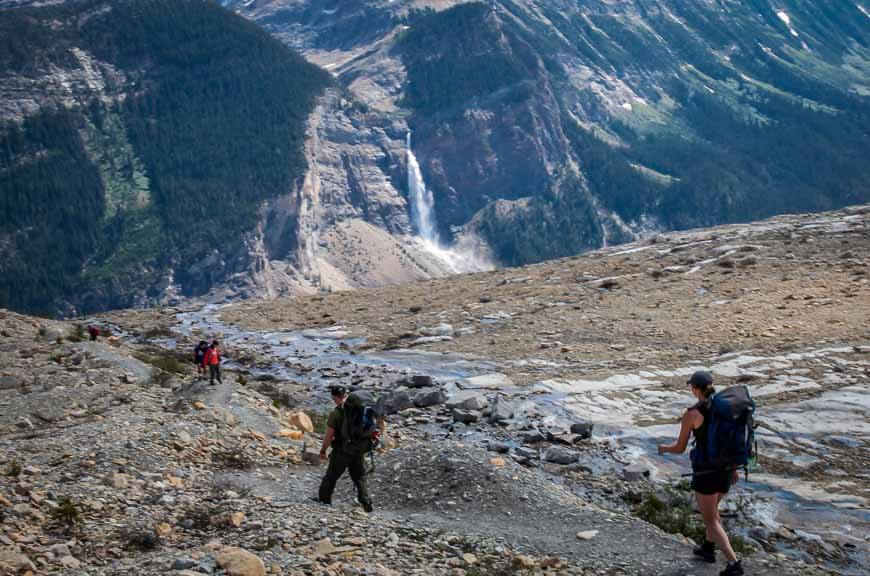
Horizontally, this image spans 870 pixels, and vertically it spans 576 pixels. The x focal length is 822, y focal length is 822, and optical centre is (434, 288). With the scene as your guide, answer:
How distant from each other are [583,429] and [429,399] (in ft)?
17.6

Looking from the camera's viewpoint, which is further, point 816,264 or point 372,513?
point 816,264

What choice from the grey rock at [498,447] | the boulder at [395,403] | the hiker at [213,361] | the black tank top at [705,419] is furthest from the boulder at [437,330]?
the black tank top at [705,419]

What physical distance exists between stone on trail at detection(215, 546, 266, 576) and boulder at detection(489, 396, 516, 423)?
1234 centimetres

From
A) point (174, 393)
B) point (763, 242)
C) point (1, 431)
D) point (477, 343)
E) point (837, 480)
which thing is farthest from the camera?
point (763, 242)

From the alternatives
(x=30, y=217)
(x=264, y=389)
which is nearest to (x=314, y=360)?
(x=264, y=389)

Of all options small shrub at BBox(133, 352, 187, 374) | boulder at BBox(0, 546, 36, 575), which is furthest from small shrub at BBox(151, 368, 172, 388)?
boulder at BBox(0, 546, 36, 575)

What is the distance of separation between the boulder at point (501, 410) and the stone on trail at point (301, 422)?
493 cm

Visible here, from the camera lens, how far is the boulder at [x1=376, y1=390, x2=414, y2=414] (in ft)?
79.9

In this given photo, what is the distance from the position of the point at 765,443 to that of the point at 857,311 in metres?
12.8

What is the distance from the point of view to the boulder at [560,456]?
19000 millimetres

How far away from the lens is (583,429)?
830 inches

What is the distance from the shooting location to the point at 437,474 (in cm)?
1564

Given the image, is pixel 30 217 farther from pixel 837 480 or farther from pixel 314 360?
pixel 837 480

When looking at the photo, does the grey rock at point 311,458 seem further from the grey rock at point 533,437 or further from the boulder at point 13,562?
the boulder at point 13,562
